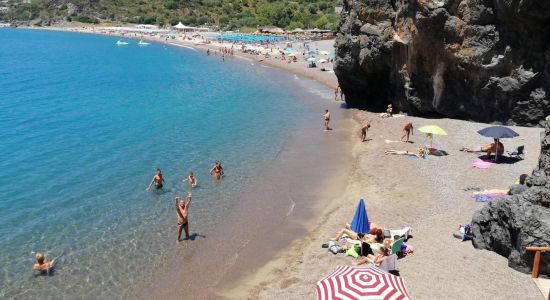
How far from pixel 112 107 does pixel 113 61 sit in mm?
41784

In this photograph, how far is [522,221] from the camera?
1204 centimetres

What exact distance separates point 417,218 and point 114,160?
54.6 ft

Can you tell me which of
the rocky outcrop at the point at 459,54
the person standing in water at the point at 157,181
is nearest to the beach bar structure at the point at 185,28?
the rocky outcrop at the point at 459,54

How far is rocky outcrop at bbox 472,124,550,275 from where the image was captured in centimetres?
1175

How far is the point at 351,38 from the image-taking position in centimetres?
3319

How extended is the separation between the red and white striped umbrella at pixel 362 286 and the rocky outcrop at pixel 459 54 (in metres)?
19.6

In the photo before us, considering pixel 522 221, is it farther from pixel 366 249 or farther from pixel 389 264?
pixel 366 249

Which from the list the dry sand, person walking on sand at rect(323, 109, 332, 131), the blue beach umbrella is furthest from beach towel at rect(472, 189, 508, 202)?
person walking on sand at rect(323, 109, 332, 131)

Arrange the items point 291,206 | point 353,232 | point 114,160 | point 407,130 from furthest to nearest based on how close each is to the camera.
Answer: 1. point 407,130
2. point 114,160
3. point 291,206
4. point 353,232

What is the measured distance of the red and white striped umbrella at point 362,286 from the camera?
9.21m

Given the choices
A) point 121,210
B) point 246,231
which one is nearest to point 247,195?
point 246,231

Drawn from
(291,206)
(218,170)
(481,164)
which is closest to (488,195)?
(481,164)

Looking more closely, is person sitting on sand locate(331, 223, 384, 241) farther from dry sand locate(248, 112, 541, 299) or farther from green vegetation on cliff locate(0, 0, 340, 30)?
green vegetation on cliff locate(0, 0, 340, 30)

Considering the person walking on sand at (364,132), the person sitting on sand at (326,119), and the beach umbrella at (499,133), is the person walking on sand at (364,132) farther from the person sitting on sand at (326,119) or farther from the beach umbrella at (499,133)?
the beach umbrella at (499,133)
